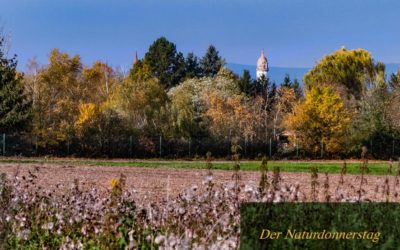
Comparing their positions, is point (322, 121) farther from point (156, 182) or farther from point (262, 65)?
point (262, 65)

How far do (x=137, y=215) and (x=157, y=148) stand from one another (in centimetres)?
3844

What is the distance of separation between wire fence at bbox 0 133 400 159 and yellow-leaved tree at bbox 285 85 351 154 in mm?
637

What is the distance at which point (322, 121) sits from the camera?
1889 inches

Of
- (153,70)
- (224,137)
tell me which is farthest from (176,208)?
(153,70)

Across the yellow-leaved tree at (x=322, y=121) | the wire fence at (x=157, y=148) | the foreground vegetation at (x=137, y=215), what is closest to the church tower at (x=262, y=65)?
the yellow-leaved tree at (x=322, y=121)

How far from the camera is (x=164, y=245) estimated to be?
4.74 meters

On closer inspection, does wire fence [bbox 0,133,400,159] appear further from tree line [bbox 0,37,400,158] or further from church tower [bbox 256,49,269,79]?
church tower [bbox 256,49,269,79]

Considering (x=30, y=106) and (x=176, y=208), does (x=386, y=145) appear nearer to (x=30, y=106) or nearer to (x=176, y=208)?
(x=30, y=106)

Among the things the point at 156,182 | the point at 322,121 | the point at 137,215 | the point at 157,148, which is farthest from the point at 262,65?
the point at 137,215

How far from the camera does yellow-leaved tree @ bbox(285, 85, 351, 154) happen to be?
47844 mm

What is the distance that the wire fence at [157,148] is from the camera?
43.3 meters

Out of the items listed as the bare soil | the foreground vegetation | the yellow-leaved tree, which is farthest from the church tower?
the foreground vegetation

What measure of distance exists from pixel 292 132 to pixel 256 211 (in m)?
45.1

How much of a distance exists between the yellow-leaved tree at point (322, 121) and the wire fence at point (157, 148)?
64cm
